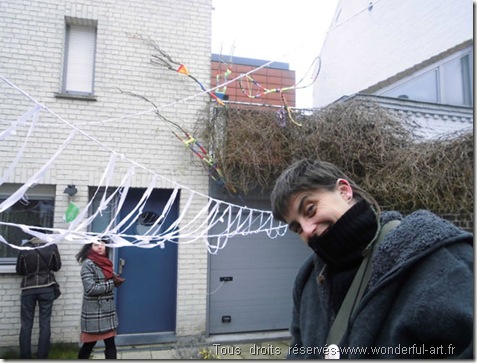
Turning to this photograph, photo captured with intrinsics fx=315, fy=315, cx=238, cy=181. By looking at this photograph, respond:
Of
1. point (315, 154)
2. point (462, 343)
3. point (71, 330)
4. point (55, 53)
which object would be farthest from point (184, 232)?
point (462, 343)

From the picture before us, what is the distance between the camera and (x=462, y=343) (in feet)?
2.68

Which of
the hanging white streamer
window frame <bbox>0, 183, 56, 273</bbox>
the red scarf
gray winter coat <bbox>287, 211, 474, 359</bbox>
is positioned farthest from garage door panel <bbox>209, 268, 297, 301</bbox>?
gray winter coat <bbox>287, 211, 474, 359</bbox>

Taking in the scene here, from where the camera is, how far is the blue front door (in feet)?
15.1

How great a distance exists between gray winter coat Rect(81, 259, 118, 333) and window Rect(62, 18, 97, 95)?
2.77 metres

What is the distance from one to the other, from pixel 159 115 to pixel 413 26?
6298 mm

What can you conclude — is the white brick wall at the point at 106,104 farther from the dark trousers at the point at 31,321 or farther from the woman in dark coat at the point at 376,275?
the woman in dark coat at the point at 376,275

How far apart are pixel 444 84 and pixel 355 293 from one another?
7.02 metres

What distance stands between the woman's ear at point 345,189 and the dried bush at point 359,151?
3.31 m

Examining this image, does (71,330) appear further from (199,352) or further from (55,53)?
(55,53)

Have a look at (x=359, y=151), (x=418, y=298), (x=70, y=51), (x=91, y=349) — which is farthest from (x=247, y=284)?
(x=70, y=51)

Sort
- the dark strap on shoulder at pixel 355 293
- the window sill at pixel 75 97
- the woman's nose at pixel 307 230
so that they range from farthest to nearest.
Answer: the window sill at pixel 75 97 < the woman's nose at pixel 307 230 < the dark strap on shoulder at pixel 355 293

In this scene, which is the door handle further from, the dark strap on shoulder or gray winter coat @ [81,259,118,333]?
the dark strap on shoulder

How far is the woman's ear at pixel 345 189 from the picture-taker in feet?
3.90

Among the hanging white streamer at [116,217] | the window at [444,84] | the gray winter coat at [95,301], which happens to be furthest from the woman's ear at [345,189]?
the window at [444,84]
